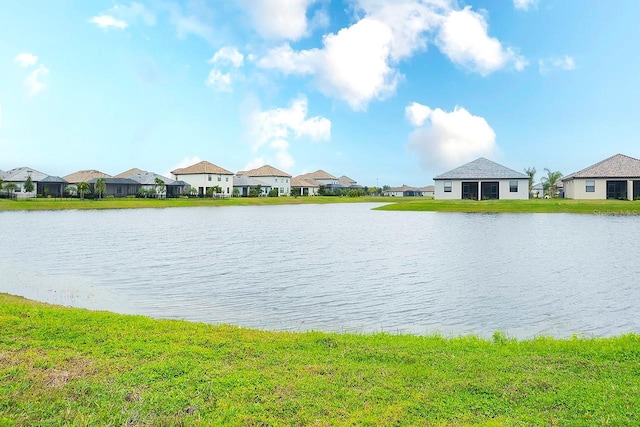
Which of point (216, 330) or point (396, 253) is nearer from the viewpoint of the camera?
point (216, 330)

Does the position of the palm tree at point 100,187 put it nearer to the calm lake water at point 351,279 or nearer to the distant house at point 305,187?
the calm lake water at point 351,279

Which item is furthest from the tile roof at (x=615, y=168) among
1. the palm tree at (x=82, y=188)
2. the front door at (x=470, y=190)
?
the palm tree at (x=82, y=188)

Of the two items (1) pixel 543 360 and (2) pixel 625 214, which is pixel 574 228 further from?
(1) pixel 543 360

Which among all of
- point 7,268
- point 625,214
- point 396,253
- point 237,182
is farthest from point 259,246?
point 237,182

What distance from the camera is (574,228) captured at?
104 feet

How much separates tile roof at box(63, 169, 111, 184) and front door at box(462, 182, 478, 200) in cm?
5664

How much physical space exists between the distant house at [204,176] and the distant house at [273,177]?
1701cm

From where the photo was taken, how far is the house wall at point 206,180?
9275cm

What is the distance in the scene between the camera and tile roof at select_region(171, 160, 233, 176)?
93312 millimetres

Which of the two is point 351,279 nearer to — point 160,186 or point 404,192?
point 160,186

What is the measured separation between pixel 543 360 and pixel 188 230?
2718cm

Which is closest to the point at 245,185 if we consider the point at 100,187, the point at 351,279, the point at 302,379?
the point at 100,187

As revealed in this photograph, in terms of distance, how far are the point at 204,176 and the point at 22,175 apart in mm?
29180

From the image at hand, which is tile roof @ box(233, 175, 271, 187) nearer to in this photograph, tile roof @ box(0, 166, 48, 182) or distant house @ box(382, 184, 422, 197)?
tile roof @ box(0, 166, 48, 182)
